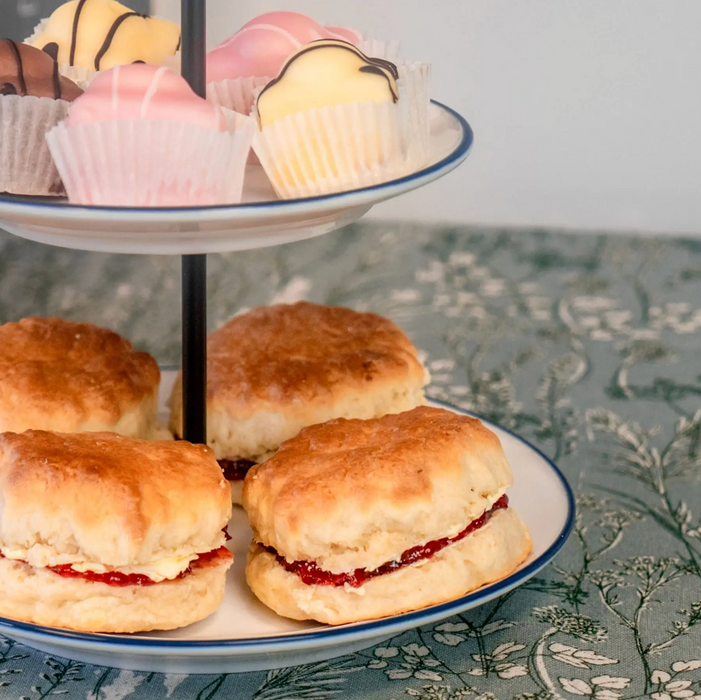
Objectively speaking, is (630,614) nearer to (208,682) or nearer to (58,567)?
(208,682)

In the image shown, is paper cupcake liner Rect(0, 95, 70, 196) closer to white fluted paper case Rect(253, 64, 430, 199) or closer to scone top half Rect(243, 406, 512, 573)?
white fluted paper case Rect(253, 64, 430, 199)

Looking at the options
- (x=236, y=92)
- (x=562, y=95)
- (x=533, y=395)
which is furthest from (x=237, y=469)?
(x=562, y=95)

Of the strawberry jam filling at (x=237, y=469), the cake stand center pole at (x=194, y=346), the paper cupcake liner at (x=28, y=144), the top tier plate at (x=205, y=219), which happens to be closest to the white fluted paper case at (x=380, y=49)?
the top tier plate at (x=205, y=219)

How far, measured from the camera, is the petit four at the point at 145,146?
3.05ft

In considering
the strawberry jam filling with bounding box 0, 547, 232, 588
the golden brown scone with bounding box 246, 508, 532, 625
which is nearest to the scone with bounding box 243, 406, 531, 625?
the golden brown scone with bounding box 246, 508, 532, 625

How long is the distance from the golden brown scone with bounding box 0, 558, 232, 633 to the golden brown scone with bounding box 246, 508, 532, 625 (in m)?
0.11

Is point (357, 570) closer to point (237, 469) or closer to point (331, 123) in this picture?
point (237, 469)

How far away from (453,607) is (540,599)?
8.5 inches

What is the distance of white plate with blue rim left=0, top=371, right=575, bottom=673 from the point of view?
100 cm

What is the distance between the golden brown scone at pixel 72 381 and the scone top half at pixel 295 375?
0.09 meters

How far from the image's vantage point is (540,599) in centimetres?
124

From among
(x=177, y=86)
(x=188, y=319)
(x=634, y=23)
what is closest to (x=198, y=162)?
(x=177, y=86)

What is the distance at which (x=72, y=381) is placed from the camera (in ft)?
4.29

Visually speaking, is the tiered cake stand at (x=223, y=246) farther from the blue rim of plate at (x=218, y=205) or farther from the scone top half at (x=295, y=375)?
the scone top half at (x=295, y=375)
